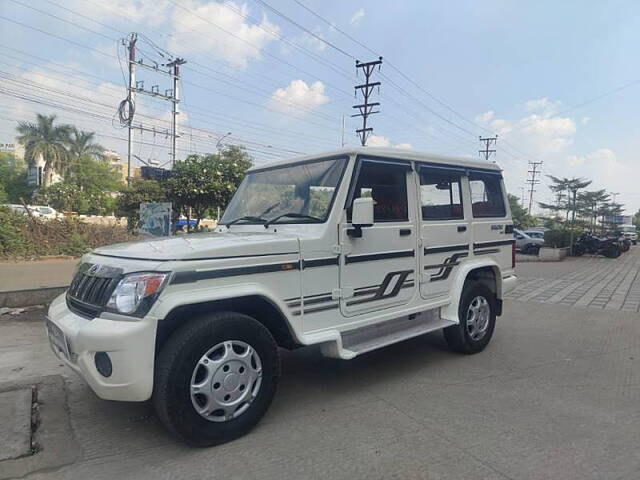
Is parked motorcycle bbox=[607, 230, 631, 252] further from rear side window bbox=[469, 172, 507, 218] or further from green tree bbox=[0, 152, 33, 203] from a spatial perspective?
green tree bbox=[0, 152, 33, 203]

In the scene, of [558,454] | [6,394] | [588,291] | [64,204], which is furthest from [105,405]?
[64,204]

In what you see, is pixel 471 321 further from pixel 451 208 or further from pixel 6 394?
pixel 6 394

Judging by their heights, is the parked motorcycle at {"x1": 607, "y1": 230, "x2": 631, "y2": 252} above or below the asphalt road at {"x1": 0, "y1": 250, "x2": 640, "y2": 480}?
above

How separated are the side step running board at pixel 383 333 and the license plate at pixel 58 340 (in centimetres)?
191

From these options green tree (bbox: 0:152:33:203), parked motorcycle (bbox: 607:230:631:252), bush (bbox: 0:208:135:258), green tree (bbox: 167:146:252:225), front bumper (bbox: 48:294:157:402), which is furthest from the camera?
green tree (bbox: 0:152:33:203)

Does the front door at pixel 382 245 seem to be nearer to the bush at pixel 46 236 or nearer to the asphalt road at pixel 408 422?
the asphalt road at pixel 408 422

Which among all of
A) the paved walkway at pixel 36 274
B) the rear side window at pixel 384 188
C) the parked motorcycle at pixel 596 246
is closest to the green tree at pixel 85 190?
the paved walkway at pixel 36 274

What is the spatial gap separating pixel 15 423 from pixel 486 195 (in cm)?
518

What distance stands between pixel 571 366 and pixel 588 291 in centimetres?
668

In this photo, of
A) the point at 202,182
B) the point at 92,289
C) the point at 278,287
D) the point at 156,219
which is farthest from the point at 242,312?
the point at 202,182

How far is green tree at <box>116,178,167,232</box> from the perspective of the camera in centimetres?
1969

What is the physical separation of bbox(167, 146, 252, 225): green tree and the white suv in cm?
1367

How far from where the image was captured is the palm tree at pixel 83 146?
49.7 meters

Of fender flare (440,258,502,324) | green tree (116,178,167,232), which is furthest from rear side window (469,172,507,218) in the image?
green tree (116,178,167,232)
